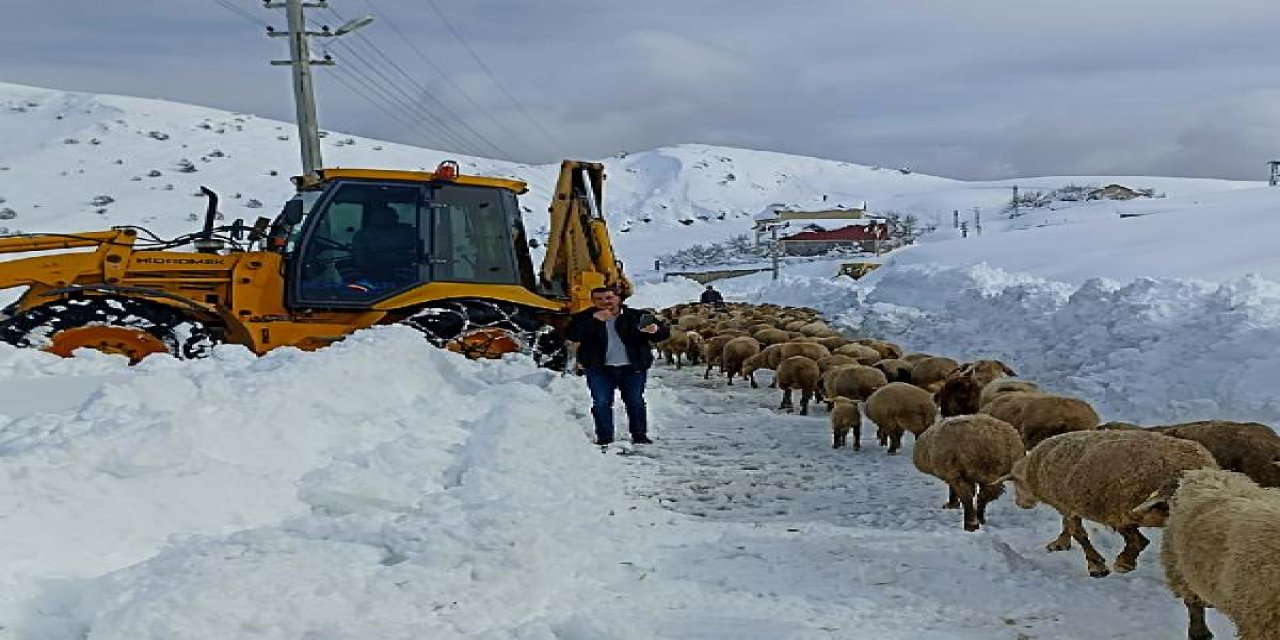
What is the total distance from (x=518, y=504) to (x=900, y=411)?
4.02 meters

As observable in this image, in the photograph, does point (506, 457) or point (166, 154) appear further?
point (166, 154)

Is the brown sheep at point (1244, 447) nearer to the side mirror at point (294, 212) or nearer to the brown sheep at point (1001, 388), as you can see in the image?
the brown sheep at point (1001, 388)

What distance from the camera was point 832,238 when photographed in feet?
222

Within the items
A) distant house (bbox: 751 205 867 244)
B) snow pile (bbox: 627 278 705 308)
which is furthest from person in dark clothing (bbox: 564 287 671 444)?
distant house (bbox: 751 205 867 244)

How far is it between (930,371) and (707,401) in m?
2.67

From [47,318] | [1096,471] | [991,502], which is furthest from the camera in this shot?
[47,318]

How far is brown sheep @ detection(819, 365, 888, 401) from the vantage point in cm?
965

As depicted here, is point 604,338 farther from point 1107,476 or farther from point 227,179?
point 227,179

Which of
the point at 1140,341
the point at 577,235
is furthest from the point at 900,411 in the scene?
the point at 577,235

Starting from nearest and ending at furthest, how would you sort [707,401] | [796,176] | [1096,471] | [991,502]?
1. [1096,471]
2. [991,502]
3. [707,401]
4. [796,176]

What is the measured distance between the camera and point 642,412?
29.0 ft

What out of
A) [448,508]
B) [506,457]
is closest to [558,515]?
[448,508]

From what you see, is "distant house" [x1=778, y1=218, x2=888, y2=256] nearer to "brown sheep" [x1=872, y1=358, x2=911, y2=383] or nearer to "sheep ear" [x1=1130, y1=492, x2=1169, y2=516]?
"brown sheep" [x1=872, y1=358, x2=911, y2=383]

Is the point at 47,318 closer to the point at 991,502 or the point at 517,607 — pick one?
the point at 517,607
